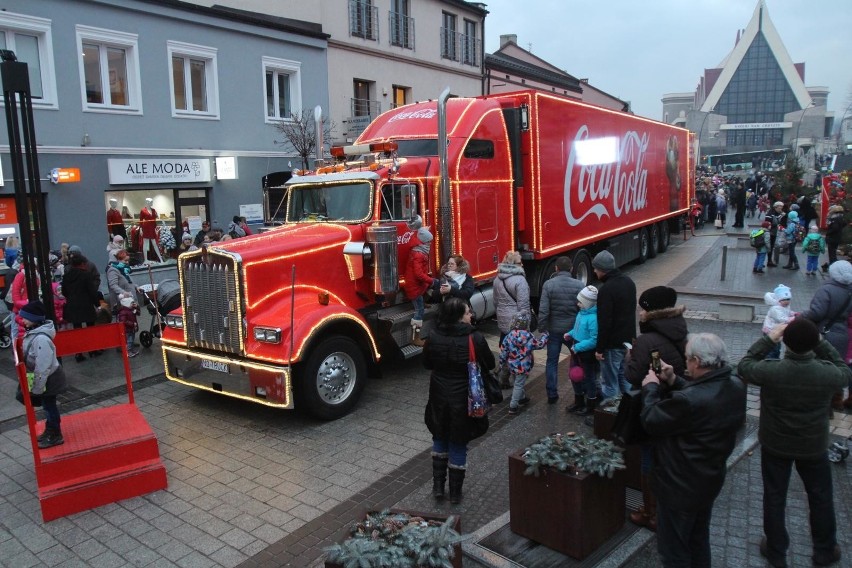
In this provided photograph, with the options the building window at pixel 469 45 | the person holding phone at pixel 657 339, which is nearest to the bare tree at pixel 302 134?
the building window at pixel 469 45

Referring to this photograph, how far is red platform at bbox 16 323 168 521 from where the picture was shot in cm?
539

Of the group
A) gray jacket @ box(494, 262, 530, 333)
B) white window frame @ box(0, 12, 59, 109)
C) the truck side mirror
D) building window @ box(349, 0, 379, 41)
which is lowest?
gray jacket @ box(494, 262, 530, 333)

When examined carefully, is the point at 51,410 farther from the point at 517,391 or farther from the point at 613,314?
the point at 613,314

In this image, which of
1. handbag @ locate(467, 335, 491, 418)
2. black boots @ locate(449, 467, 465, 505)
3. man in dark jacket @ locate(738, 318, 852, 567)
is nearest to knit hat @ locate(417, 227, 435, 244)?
handbag @ locate(467, 335, 491, 418)

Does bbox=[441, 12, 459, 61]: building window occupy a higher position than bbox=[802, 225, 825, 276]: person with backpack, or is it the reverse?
bbox=[441, 12, 459, 61]: building window

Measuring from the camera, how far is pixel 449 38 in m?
26.4

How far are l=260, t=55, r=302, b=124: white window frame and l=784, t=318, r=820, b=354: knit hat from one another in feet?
55.3

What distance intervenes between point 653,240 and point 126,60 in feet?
51.0

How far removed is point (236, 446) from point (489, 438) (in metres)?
2.67

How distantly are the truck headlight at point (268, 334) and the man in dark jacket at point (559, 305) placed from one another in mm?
2907

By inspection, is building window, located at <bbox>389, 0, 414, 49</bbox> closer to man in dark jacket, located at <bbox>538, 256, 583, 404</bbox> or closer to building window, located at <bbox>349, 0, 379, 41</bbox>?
building window, located at <bbox>349, 0, 379, 41</bbox>

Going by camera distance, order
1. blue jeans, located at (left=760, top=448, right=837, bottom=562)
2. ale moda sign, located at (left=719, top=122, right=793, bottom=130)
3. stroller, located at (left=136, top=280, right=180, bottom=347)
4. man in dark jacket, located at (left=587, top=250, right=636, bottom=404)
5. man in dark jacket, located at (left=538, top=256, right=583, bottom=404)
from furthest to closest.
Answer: ale moda sign, located at (left=719, top=122, right=793, bottom=130)
stroller, located at (left=136, top=280, right=180, bottom=347)
man in dark jacket, located at (left=538, top=256, right=583, bottom=404)
man in dark jacket, located at (left=587, top=250, right=636, bottom=404)
blue jeans, located at (left=760, top=448, right=837, bottom=562)

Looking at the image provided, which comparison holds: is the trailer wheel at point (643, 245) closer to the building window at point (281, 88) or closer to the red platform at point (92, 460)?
the building window at point (281, 88)

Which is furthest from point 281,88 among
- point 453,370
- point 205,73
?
point 453,370
